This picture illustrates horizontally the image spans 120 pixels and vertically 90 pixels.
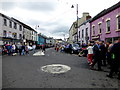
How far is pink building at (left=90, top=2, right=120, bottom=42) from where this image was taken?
13519 millimetres

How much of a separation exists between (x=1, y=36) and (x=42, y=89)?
23.4 meters

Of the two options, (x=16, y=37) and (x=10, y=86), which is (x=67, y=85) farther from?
(x=16, y=37)

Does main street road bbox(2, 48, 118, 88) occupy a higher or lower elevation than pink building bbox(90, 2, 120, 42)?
lower

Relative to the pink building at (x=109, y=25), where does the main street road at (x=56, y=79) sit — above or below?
below

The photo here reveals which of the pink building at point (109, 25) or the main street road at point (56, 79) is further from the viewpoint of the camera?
the pink building at point (109, 25)

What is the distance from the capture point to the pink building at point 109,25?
44.4ft

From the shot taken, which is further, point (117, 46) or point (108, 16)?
point (108, 16)

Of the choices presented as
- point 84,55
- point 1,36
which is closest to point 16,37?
point 1,36

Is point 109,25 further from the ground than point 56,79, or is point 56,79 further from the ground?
point 109,25

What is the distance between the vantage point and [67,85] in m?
3.76

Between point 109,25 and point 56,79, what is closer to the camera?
point 56,79

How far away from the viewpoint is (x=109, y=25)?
50.0 feet

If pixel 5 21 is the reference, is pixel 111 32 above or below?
below

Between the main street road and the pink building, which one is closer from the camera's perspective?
the main street road
